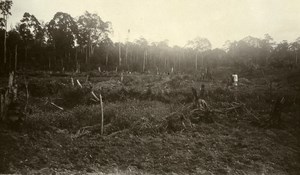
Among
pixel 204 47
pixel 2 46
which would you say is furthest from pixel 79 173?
pixel 204 47

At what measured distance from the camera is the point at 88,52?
56.7m

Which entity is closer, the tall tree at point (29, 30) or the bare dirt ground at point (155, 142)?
the bare dirt ground at point (155, 142)

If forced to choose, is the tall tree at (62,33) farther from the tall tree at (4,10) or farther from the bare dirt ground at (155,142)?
the bare dirt ground at (155,142)

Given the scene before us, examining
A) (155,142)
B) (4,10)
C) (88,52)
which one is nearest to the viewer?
(155,142)

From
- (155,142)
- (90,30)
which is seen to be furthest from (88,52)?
(155,142)

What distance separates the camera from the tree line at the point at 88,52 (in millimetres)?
43438

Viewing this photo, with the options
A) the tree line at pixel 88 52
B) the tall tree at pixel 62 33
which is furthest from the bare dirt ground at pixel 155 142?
the tall tree at pixel 62 33

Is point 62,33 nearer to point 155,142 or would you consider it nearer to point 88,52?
point 88,52

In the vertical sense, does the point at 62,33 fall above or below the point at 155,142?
above

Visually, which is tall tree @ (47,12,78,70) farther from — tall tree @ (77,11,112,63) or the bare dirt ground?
the bare dirt ground

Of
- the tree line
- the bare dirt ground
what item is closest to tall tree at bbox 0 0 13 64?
the tree line

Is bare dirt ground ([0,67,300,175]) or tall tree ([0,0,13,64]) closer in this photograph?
bare dirt ground ([0,67,300,175])

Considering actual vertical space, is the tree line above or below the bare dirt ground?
above

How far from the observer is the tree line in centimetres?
4344
